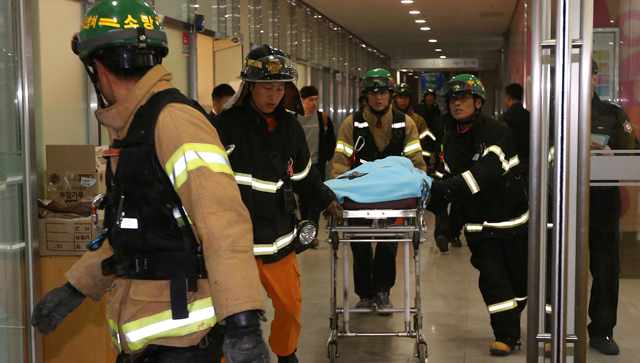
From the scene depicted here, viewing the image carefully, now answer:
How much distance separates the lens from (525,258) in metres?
4.18

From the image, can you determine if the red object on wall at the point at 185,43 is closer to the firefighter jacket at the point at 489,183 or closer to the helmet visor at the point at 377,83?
the helmet visor at the point at 377,83

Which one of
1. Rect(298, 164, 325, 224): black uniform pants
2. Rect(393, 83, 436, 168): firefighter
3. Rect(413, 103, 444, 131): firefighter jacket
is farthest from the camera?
Rect(413, 103, 444, 131): firefighter jacket

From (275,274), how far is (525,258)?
5.62 ft

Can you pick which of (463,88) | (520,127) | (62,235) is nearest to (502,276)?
(463,88)

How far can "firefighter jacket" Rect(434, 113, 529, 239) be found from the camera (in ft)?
13.0

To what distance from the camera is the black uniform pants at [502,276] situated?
162 inches

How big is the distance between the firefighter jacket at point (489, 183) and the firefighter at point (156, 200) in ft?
7.92

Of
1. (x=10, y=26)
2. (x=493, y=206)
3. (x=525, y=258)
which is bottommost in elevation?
(x=525, y=258)

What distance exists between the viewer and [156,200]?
1786 millimetres

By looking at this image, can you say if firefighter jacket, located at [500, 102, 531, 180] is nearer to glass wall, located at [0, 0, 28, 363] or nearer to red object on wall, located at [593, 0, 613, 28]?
red object on wall, located at [593, 0, 613, 28]

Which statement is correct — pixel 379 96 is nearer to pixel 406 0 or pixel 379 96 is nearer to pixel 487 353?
pixel 487 353

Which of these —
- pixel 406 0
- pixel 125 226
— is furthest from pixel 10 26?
pixel 406 0

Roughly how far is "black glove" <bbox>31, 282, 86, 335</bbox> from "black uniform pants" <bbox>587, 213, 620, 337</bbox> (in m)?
2.13

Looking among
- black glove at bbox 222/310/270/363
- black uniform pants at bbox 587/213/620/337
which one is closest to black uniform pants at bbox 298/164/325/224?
black uniform pants at bbox 587/213/620/337
